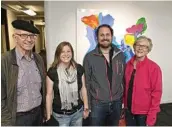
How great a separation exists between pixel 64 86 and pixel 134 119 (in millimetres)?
781

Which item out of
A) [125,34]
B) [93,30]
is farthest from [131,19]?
[93,30]

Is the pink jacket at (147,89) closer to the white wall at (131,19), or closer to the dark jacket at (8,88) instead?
the dark jacket at (8,88)

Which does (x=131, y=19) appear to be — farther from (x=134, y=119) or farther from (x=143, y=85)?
(x=134, y=119)

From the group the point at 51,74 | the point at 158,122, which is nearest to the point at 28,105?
the point at 51,74

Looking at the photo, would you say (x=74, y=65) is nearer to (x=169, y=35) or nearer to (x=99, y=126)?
(x=99, y=126)

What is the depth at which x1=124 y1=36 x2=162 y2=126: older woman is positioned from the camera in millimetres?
1719

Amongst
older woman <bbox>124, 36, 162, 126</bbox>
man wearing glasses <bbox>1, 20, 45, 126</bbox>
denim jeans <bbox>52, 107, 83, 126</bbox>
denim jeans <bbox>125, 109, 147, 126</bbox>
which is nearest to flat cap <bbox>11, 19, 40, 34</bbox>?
man wearing glasses <bbox>1, 20, 45, 126</bbox>

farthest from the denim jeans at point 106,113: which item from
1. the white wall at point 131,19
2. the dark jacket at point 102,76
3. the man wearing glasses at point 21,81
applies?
the white wall at point 131,19

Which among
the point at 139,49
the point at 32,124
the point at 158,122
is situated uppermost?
the point at 139,49

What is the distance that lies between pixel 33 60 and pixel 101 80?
0.67m

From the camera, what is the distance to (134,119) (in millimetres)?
1879

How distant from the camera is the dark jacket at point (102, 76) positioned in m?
1.85

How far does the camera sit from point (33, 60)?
65.9 inches

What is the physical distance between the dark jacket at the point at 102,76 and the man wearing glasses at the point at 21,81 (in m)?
0.49
